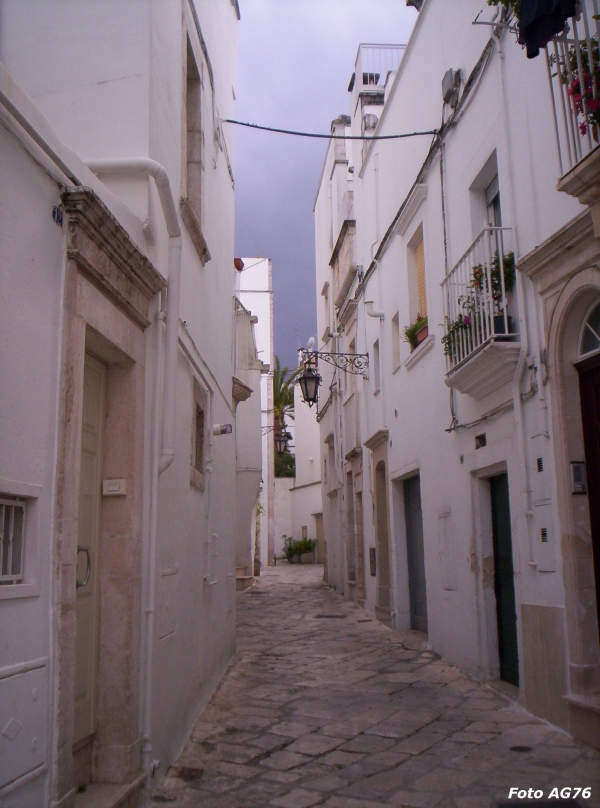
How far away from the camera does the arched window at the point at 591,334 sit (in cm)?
538

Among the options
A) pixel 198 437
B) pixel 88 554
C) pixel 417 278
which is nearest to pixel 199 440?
pixel 198 437

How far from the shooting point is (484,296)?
22.3ft

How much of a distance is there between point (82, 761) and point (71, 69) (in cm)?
410

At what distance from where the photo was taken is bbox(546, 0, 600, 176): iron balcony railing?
460 cm

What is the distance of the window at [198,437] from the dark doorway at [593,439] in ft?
10.2

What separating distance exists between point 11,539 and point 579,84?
413cm

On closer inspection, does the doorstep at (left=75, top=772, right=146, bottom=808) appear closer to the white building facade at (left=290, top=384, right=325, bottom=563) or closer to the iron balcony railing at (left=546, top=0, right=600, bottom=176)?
the iron balcony railing at (left=546, top=0, right=600, bottom=176)

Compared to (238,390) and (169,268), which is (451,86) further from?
(238,390)

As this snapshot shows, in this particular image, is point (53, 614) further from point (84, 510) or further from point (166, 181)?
point (166, 181)

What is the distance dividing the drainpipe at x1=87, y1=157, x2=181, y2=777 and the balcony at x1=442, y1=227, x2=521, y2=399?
107 inches

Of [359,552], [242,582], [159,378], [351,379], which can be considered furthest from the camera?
[242,582]

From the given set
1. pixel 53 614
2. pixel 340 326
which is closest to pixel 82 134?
pixel 53 614

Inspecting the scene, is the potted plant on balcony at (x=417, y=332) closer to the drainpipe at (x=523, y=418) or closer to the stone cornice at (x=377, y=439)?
the stone cornice at (x=377, y=439)

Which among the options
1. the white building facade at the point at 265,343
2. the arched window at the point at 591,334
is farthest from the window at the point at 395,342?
the white building facade at the point at 265,343
